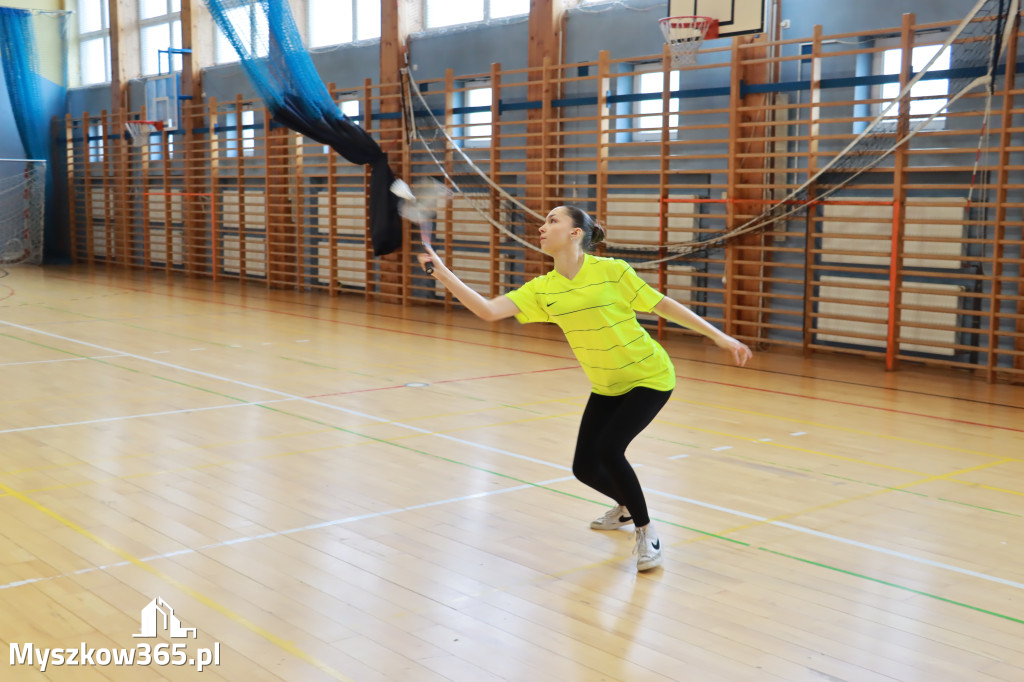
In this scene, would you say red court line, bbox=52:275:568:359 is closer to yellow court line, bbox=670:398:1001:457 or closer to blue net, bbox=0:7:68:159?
yellow court line, bbox=670:398:1001:457

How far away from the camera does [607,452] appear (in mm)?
3342

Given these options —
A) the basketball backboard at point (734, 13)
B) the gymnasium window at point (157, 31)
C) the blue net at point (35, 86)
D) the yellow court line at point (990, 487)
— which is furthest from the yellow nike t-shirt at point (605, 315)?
the blue net at point (35, 86)

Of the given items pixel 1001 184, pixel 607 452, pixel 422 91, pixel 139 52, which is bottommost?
pixel 607 452

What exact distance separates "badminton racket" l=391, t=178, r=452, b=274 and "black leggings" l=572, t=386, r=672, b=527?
0.84m

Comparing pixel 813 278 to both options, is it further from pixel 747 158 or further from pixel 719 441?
pixel 719 441

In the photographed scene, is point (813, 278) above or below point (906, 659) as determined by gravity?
above

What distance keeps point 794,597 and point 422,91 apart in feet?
31.9

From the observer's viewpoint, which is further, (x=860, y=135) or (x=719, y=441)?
(x=860, y=135)

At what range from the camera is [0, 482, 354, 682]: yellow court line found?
2643 millimetres

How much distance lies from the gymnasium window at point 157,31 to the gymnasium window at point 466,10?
5.69 meters

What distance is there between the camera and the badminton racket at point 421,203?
3.32 m

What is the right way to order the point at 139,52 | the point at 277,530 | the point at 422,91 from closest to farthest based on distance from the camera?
the point at 277,530
the point at 422,91
the point at 139,52

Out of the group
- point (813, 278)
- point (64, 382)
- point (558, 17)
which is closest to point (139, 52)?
point (558, 17)

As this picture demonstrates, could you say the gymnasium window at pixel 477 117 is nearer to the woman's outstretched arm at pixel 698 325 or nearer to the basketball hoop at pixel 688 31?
the basketball hoop at pixel 688 31
